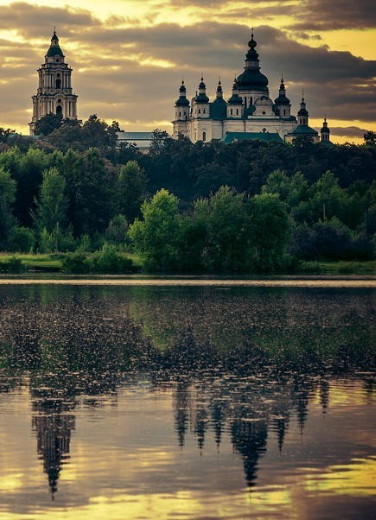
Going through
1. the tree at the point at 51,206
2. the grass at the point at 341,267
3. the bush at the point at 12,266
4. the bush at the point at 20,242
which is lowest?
the grass at the point at 341,267

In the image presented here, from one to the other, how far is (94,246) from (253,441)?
3615 inches

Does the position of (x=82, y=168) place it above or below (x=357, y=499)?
above

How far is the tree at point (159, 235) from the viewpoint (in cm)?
9800

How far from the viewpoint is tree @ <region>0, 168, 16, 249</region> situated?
363 feet

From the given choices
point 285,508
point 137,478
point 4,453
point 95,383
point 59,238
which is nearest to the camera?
point 285,508

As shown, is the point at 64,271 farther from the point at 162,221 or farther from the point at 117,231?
the point at 117,231

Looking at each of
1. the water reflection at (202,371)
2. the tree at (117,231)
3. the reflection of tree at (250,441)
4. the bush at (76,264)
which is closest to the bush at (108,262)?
the bush at (76,264)

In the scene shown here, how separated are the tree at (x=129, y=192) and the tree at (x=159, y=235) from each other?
28418mm

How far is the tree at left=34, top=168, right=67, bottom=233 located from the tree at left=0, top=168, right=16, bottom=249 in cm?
258


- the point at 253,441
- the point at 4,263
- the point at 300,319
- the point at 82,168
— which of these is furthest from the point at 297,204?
the point at 253,441

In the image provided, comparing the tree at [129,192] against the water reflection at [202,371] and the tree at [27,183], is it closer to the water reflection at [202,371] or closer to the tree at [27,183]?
the tree at [27,183]

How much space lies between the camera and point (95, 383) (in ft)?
102

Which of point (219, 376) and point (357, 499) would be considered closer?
point (357, 499)

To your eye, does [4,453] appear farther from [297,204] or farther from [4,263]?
[297,204]
